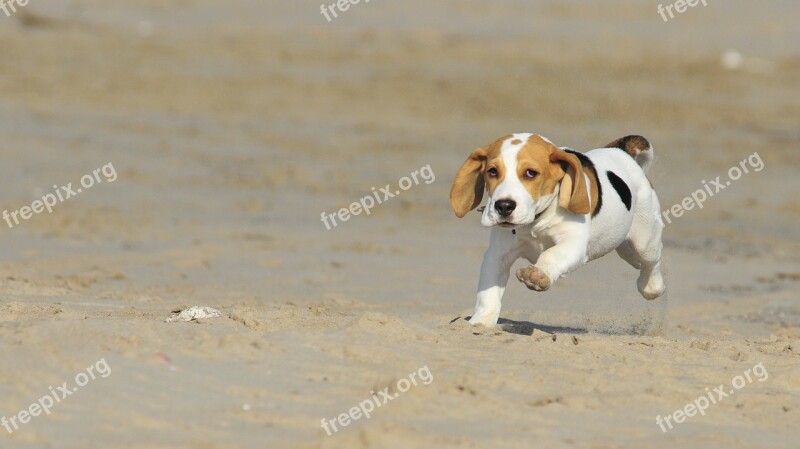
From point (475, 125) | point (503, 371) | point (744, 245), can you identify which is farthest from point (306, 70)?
point (503, 371)

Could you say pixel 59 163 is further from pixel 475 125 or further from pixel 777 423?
pixel 777 423

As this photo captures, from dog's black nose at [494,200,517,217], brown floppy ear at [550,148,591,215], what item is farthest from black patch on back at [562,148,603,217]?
dog's black nose at [494,200,517,217]

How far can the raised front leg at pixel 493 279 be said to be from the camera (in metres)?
7.18

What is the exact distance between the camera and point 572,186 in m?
6.93

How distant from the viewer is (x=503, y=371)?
19.7 feet

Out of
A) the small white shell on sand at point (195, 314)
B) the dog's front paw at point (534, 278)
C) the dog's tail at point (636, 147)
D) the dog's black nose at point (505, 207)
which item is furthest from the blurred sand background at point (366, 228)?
the dog's tail at point (636, 147)

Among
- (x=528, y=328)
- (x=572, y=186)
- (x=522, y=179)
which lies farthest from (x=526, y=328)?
(x=522, y=179)

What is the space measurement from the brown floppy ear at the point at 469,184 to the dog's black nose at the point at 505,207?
0.48m

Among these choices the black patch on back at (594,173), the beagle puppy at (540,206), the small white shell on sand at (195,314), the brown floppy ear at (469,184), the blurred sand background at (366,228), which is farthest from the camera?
the black patch on back at (594,173)

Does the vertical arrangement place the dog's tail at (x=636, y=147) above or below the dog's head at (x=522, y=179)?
below

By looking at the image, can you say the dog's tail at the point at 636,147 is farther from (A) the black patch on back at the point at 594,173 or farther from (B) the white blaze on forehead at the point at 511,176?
(B) the white blaze on forehead at the point at 511,176

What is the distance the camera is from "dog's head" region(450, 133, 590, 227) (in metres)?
6.57

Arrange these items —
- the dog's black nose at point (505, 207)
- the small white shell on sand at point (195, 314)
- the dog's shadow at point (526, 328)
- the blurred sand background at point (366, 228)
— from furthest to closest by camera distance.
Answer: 1. the dog's shadow at point (526, 328)
2. the small white shell on sand at point (195, 314)
3. the dog's black nose at point (505, 207)
4. the blurred sand background at point (366, 228)

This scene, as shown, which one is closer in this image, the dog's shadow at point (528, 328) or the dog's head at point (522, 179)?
the dog's head at point (522, 179)
